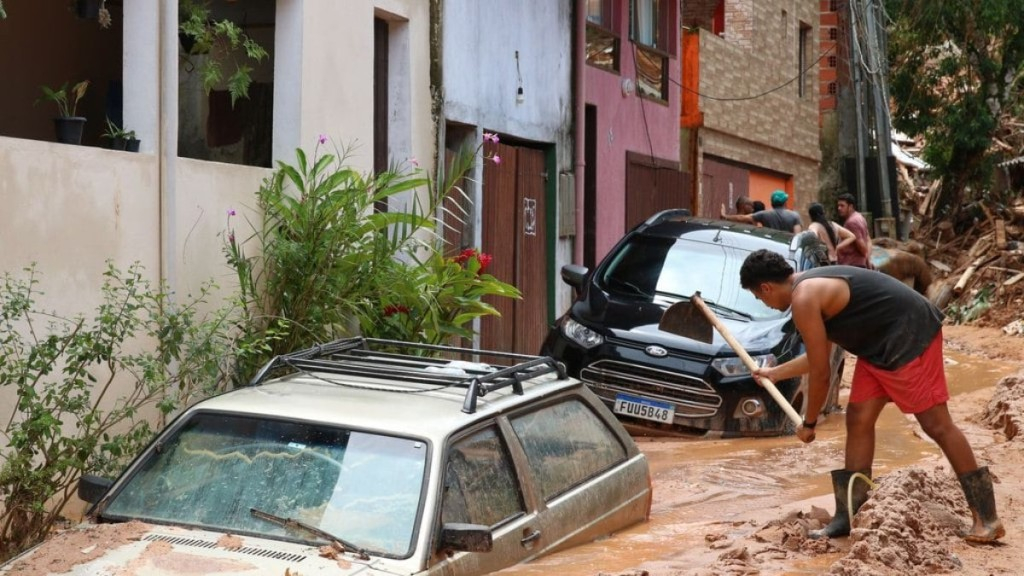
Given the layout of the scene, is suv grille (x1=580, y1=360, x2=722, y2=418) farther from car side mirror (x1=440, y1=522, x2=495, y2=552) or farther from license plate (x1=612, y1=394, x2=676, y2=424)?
car side mirror (x1=440, y1=522, x2=495, y2=552)

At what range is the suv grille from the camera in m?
10.8

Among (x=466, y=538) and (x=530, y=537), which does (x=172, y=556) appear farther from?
(x=530, y=537)

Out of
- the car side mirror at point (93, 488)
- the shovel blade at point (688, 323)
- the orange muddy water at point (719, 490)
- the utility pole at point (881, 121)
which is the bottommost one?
the orange muddy water at point (719, 490)

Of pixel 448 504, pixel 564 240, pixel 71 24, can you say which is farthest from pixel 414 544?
pixel 564 240

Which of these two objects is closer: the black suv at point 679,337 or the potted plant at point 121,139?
the potted plant at point 121,139

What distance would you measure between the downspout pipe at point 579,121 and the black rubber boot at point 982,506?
949 cm

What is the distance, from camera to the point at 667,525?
7.41 m

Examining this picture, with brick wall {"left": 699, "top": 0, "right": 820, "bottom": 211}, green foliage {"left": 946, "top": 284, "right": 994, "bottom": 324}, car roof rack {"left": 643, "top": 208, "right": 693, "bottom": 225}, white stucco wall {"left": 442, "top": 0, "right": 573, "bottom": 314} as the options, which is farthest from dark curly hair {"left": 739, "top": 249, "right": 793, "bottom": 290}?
green foliage {"left": 946, "top": 284, "right": 994, "bottom": 324}

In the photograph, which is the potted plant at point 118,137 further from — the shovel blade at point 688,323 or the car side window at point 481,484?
the car side window at point 481,484

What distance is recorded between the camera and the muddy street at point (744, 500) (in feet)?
20.6

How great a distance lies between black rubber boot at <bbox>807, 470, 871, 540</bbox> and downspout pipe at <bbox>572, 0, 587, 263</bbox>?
924 centimetres

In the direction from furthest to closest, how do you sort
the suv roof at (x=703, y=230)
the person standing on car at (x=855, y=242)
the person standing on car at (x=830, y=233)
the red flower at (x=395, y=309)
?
the person standing on car at (x=855, y=242), the person standing on car at (x=830, y=233), the suv roof at (x=703, y=230), the red flower at (x=395, y=309)

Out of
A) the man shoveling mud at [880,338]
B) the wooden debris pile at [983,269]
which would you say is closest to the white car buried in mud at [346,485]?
the man shoveling mud at [880,338]

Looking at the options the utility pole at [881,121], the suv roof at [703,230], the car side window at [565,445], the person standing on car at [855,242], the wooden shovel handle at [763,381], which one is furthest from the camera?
the utility pole at [881,121]
